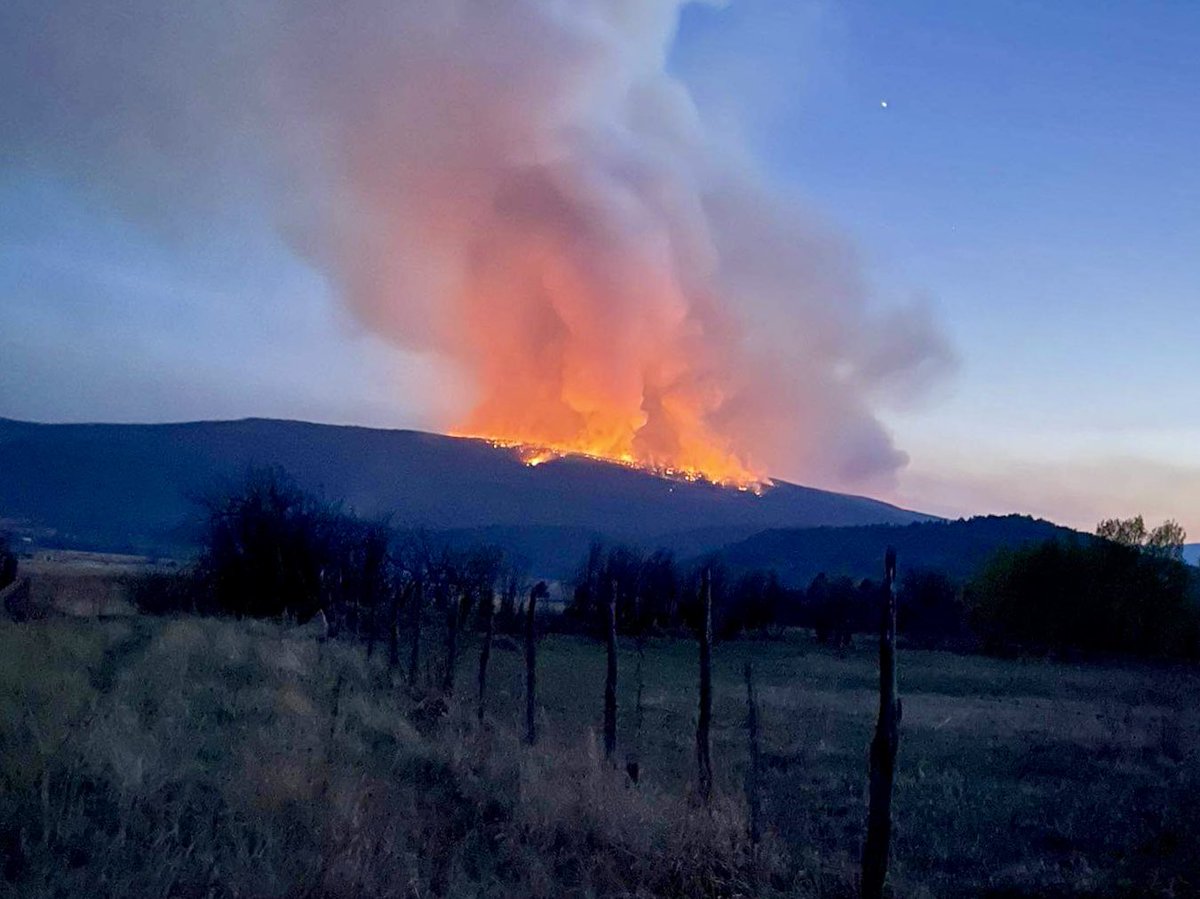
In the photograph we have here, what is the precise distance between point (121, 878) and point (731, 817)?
4729 mm

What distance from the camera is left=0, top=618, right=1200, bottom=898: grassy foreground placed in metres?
6.65

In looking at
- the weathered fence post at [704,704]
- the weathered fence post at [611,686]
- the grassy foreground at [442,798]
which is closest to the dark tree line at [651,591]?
the grassy foreground at [442,798]

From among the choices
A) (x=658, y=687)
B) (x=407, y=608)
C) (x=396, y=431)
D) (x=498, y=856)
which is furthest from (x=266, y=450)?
(x=498, y=856)

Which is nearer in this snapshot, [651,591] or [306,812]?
[306,812]

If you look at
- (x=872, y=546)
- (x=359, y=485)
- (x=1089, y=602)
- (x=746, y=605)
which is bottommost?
(x=746, y=605)

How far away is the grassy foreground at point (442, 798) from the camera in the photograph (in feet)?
21.8

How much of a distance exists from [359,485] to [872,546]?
71.8m

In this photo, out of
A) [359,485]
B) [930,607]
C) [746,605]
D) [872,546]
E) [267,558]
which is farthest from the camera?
Answer: [359,485]

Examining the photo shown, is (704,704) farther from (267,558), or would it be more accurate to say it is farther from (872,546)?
(872,546)

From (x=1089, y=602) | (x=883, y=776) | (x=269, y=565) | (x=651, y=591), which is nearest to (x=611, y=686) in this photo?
(x=883, y=776)

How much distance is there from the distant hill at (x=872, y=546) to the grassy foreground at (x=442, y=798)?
109542mm

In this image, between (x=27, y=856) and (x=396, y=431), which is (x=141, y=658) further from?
(x=396, y=431)

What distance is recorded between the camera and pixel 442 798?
9203mm

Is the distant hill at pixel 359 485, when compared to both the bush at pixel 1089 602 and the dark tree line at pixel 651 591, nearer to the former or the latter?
the dark tree line at pixel 651 591
